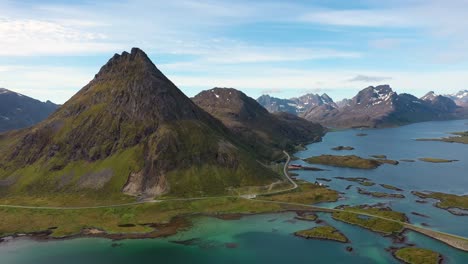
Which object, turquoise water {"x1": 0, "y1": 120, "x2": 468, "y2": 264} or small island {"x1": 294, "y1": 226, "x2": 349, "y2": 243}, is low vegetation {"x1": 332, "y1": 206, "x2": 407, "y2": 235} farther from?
small island {"x1": 294, "y1": 226, "x2": 349, "y2": 243}

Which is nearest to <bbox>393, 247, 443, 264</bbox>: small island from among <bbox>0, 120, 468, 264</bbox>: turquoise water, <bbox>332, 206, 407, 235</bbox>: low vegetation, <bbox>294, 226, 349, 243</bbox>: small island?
<bbox>0, 120, 468, 264</bbox>: turquoise water

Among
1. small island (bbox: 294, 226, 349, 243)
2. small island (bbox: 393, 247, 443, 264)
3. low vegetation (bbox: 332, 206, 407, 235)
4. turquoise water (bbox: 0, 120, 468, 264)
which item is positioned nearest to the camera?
small island (bbox: 393, 247, 443, 264)

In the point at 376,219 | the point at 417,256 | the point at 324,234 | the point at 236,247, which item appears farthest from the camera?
the point at 376,219

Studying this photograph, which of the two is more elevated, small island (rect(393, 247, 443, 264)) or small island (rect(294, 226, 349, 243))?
small island (rect(294, 226, 349, 243))

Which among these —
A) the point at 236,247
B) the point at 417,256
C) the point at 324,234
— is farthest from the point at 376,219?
the point at 236,247

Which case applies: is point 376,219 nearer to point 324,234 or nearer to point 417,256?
point 324,234

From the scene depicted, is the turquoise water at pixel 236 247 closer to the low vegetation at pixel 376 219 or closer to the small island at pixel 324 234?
the small island at pixel 324 234
